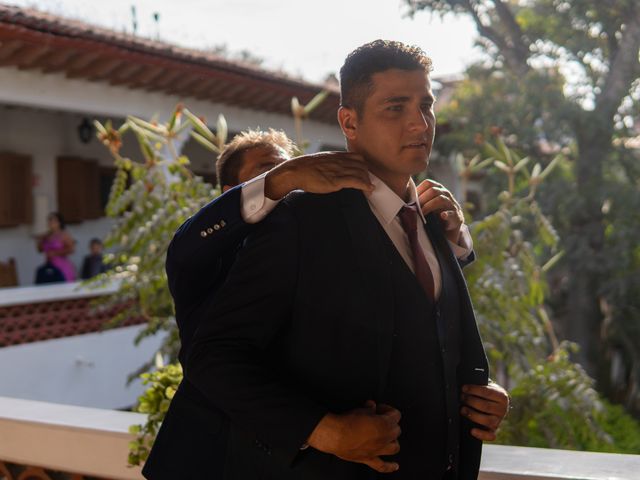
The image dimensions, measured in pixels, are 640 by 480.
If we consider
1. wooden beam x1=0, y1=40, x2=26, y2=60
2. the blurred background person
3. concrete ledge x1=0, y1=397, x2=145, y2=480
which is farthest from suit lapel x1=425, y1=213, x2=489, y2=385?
the blurred background person

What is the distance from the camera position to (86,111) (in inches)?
387

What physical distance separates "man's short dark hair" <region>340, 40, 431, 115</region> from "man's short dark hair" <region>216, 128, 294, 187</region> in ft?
2.09

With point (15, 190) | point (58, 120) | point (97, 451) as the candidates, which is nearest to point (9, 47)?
point (15, 190)

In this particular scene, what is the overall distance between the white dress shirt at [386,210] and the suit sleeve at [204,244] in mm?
22

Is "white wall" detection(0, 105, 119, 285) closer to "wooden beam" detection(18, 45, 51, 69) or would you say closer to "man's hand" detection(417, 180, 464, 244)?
"wooden beam" detection(18, 45, 51, 69)

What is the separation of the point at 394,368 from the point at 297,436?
0.74ft

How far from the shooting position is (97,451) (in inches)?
114

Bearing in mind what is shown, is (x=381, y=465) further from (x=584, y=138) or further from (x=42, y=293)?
(x=584, y=138)

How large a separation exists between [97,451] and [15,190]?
345 inches

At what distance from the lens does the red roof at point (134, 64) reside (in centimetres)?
819

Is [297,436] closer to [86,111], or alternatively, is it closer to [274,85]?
[86,111]

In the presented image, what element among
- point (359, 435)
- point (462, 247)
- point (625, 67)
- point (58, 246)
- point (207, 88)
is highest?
point (625, 67)

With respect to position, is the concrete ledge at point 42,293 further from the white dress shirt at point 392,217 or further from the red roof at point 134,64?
the white dress shirt at point 392,217

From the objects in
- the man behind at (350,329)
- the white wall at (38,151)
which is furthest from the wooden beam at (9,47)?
the man behind at (350,329)
